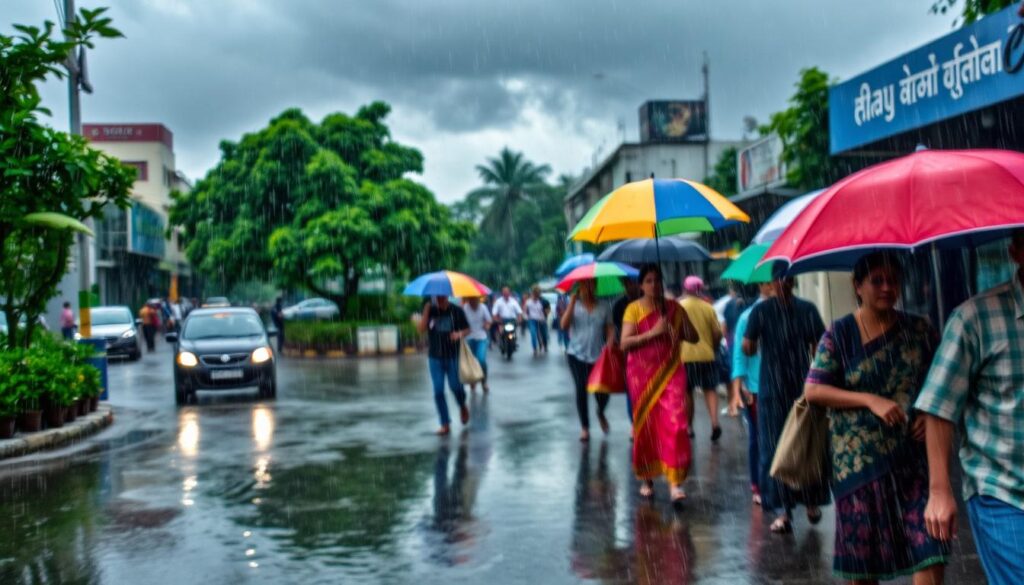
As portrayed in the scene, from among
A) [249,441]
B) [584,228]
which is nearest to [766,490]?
[584,228]

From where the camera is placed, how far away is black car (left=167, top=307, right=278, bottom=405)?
54.4 ft

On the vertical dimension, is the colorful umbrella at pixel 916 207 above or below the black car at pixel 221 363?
above

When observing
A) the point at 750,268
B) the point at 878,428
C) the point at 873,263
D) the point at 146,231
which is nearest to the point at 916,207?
the point at 873,263

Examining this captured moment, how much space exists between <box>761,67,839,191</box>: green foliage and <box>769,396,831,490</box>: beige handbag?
13942 millimetres

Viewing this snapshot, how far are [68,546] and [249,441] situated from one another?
497 cm

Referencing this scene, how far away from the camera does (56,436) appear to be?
12.0m

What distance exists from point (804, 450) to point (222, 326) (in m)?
14.8

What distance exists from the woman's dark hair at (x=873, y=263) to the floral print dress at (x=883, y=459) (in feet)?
0.65

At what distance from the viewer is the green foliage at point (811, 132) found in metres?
18.0

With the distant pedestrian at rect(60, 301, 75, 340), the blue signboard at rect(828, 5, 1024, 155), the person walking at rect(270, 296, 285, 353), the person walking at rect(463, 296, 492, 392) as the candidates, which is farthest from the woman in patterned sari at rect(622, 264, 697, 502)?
the person walking at rect(270, 296, 285, 353)

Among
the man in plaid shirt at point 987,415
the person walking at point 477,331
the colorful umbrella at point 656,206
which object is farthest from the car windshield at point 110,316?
the man in plaid shirt at point 987,415

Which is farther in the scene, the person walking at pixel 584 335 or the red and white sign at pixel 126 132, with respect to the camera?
the red and white sign at pixel 126 132

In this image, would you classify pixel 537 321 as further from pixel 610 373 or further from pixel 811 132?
pixel 610 373

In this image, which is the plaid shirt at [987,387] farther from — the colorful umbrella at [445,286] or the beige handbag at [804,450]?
the colorful umbrella at [445,286]
